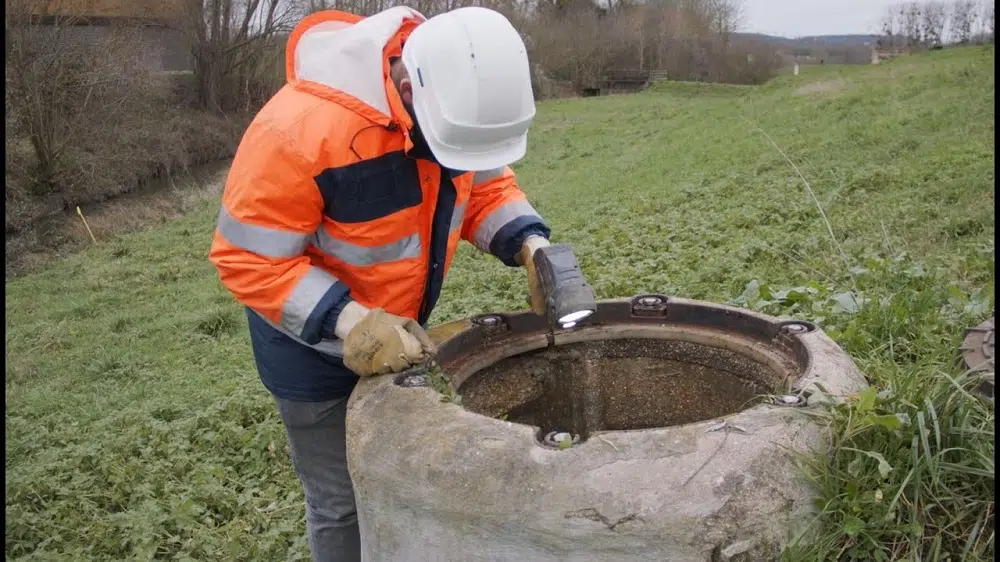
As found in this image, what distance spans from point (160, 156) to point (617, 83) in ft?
77.2

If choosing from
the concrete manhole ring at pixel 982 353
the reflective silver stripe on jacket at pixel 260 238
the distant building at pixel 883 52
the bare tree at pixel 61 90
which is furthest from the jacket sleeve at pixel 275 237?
the distant building at pixel 883 52

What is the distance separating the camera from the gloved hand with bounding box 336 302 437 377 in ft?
7.00

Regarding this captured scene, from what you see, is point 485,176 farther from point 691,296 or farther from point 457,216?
point 691,296

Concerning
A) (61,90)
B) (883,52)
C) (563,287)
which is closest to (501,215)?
(563,287)

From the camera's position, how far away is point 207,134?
2036 centimetres

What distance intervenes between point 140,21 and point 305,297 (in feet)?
66.5

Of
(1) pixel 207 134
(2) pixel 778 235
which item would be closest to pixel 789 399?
(2) pixel 778 235

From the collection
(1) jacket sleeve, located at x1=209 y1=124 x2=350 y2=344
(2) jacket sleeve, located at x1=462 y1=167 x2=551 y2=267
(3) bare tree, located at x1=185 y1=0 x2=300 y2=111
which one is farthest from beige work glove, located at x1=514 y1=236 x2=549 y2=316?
(3) bare tree, located at x1=185 y1=0 x2=300 y2=111

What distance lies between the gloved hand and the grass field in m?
1.00

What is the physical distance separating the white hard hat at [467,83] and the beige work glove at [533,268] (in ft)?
1.52

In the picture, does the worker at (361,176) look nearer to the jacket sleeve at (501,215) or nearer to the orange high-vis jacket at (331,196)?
the orange high-vis jacket at (331,196)

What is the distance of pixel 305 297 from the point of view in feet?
7.09

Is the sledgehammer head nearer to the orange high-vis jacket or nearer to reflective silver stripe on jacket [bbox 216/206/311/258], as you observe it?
the orange high-vis jacket

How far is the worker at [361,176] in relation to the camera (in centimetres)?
210
